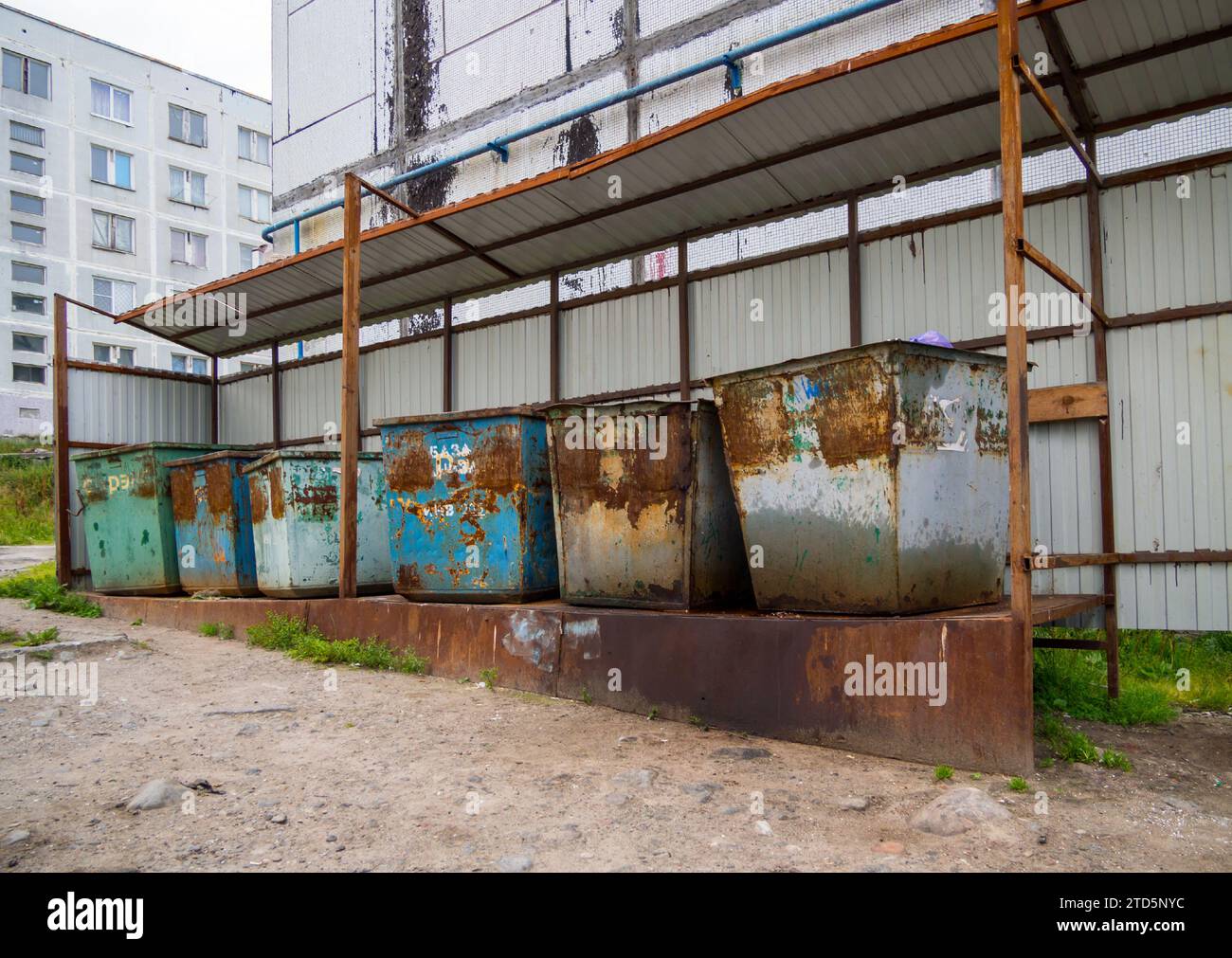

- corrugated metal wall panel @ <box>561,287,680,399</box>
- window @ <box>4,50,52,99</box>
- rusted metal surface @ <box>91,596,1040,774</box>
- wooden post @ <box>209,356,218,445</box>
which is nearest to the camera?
rusted metal surface @ <box>91,596,1040,774</box>

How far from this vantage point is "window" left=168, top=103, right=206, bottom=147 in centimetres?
2883

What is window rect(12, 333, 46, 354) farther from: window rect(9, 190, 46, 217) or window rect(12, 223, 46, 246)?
window rect(9, 190, 46, 217)

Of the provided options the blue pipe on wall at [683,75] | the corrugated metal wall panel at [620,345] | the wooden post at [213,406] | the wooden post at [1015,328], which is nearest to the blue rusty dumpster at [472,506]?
the corrugated metal wall panel at [620,345]

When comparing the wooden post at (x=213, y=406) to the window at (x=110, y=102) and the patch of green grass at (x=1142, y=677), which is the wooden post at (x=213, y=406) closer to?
the patch of green grass at (x=1142, y=677)

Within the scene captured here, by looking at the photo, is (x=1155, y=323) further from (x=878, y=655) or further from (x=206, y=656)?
(x=206, y=656)

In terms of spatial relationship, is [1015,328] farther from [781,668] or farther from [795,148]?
[795,148]

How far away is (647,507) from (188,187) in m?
30.2

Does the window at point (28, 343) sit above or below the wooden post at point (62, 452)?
above

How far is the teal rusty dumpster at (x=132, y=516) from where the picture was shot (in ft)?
25.7

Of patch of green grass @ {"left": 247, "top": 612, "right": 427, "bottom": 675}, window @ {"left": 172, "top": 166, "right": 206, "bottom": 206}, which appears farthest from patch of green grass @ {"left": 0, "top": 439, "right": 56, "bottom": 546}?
patch of green grass @ {"left": 247, "top": 612, "right": 427, "bottom": 675}

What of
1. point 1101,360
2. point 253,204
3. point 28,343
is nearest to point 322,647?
point 1101,360

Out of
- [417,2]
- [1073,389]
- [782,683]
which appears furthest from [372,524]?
[417,2]

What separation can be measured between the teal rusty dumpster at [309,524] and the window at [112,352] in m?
25.2

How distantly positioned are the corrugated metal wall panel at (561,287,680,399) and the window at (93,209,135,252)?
996 inches
